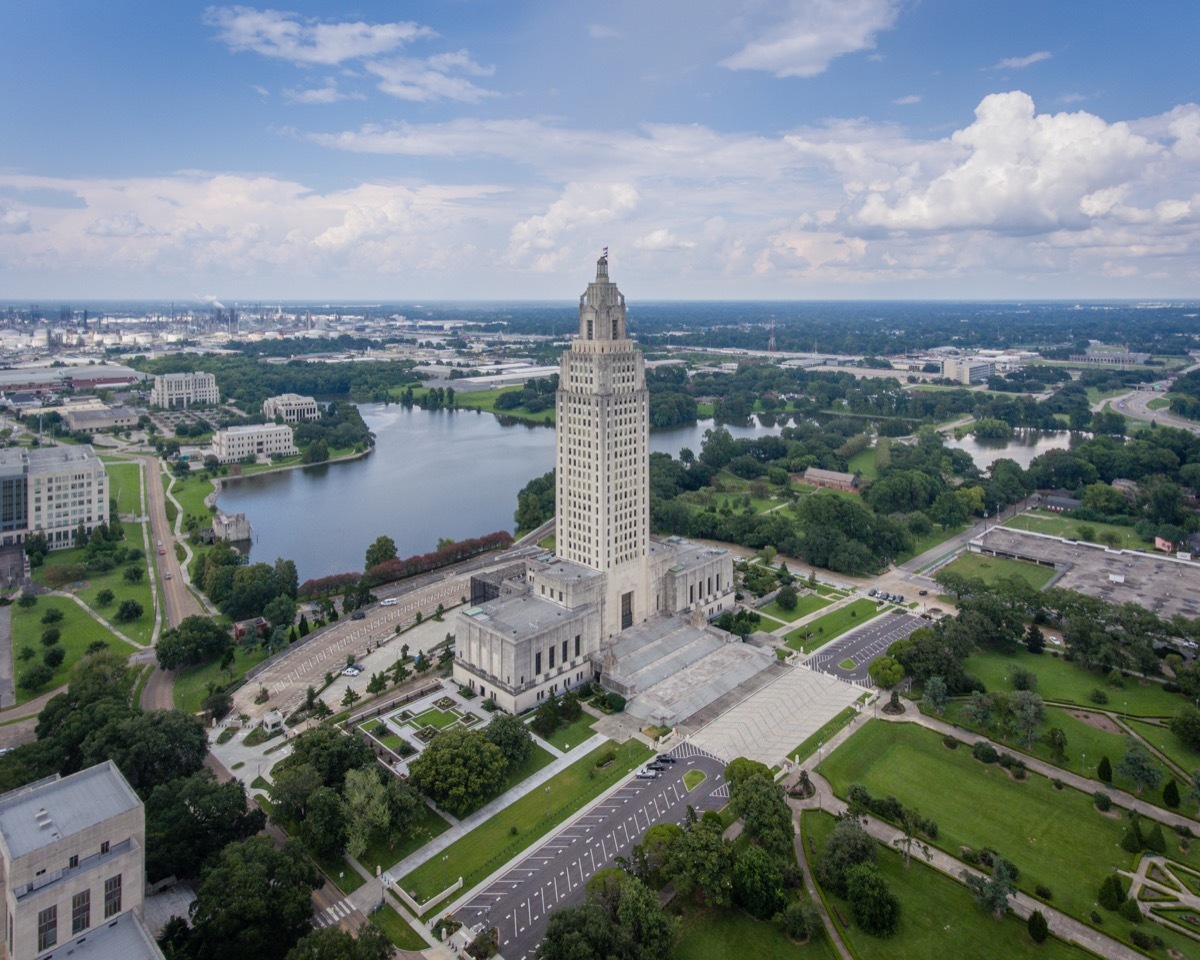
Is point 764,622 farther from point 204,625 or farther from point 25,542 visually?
point 25,542

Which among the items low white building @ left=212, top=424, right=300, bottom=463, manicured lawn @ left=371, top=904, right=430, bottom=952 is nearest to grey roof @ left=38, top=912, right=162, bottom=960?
manicured lawn @ left=371, top=904, right=430, bottom=952

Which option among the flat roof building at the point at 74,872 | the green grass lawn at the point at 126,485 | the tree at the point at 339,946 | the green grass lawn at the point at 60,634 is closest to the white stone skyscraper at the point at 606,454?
the tree at the point at 339,946

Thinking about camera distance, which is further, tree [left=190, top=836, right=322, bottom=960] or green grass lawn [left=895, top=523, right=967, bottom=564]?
green grass lawn [left=895, top=523, right=967, bottom=564]

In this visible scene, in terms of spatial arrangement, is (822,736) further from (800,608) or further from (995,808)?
(800,608)

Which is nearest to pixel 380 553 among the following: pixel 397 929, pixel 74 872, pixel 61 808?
pixel 397 929

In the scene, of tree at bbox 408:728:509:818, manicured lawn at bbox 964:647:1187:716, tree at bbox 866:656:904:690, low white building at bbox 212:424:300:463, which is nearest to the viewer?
→ tree at bbox 408:728:509:818

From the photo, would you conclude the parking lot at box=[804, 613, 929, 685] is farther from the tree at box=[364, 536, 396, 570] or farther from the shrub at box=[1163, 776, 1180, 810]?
the tree at box=[364, 536, 396, 570]

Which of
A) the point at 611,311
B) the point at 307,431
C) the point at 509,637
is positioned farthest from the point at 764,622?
the point at 307,431

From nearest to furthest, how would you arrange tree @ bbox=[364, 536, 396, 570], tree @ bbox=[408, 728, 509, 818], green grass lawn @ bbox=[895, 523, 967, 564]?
tree @ bbox=[408, 728, 509, 818] < tree @ bbox=[364, 536, 396, 570] < green grass lawn @ bbox=[895, 523, 967, 564]

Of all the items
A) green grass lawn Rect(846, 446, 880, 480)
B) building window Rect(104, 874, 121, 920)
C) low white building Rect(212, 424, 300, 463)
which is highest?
low white building Rect(212, 424, 300, 463)
